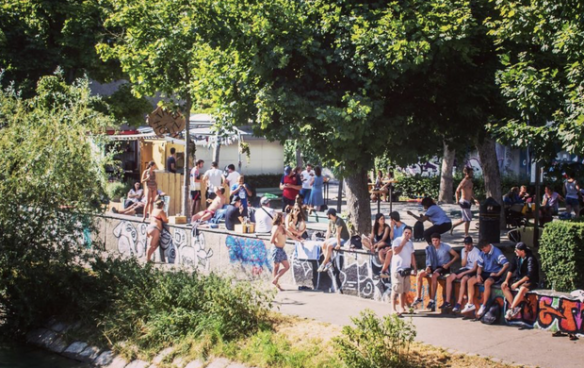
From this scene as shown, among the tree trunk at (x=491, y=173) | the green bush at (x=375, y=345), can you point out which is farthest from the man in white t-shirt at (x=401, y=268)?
the tree trunk at (x=491, y=173)

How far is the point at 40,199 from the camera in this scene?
1341 centimetres

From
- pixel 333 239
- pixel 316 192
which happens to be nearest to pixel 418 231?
pixel 333 239

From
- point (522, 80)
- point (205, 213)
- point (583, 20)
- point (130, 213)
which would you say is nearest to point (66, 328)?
point (205, 213)

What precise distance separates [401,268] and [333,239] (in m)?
2.07

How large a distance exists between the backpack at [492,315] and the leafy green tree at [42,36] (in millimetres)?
17995

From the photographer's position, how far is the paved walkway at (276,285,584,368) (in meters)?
9.54

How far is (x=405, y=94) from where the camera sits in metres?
15.4

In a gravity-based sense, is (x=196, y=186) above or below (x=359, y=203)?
above

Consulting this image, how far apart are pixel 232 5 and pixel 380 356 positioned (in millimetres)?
8205

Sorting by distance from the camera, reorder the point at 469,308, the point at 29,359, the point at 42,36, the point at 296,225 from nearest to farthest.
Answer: the point at 469,308
the point at 29,359
the point at 296,225
the point at 42,36

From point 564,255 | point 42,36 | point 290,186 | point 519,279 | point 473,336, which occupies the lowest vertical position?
point 473,336

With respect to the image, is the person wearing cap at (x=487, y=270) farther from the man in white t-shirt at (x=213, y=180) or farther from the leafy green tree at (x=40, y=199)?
the man in white t-shirt at (x=213, y=180)

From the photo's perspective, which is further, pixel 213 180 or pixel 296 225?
pixel 213 180

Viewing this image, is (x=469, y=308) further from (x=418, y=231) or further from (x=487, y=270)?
(x=418, y=231)
